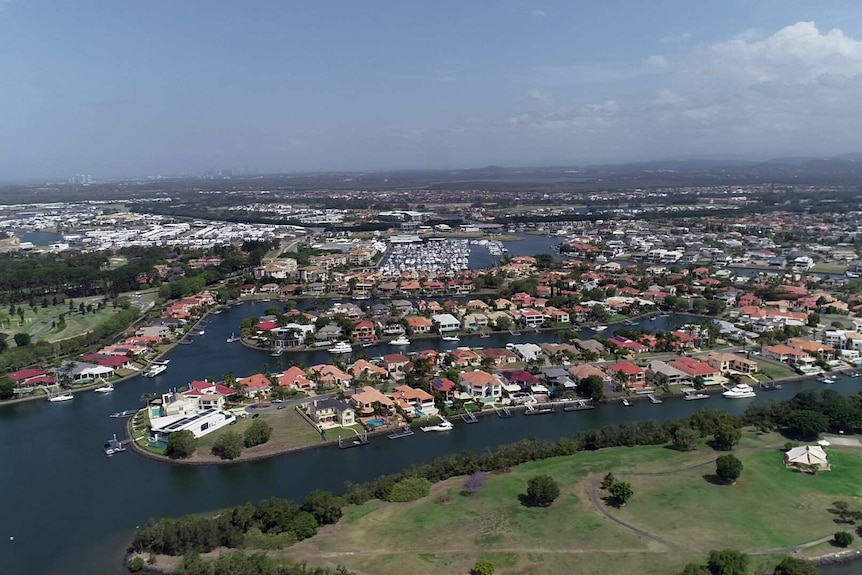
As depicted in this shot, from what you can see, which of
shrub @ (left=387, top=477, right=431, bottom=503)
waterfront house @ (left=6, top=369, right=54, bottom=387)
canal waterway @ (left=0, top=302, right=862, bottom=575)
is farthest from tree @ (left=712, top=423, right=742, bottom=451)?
waterfront house @ (left=6, top=369, right=54, bottom=387)

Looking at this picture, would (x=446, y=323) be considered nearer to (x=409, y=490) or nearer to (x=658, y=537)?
(x=409, y=490)

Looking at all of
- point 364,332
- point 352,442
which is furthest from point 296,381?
point 364,332

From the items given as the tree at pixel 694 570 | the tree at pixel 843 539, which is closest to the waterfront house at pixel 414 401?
the tree at pixel 694 570

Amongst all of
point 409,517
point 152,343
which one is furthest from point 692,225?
point 409,517

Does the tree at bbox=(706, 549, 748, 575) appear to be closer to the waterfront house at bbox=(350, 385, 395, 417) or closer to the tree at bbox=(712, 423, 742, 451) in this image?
the tree at bbox=(712, 423, 742, 451)

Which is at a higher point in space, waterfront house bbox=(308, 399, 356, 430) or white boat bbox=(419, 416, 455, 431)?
waterfront house bbox=(308, 399, 356, 430)
